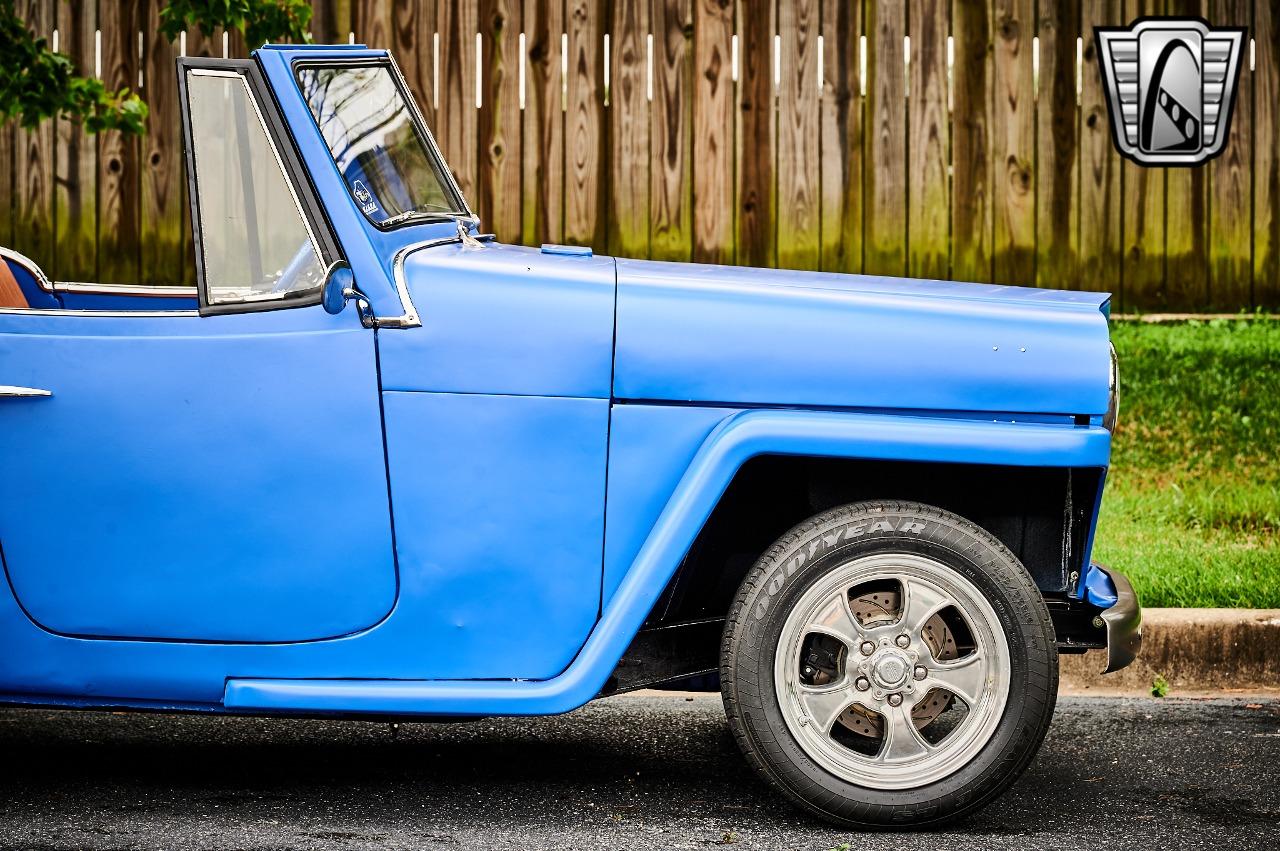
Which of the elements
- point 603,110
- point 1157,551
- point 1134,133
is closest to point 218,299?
point 1157,551

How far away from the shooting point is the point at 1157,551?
5.47 meters

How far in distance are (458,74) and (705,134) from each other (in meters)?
1.30

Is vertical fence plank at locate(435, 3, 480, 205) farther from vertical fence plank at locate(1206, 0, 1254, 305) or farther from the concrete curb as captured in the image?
the concrete curb

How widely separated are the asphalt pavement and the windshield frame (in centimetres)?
132

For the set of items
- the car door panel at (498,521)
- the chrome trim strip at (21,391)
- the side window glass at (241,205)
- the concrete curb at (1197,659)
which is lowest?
the concrete curb at (1197,659)

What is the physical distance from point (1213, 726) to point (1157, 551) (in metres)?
1.32

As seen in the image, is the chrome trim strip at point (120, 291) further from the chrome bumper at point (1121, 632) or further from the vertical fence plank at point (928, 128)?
the vertical fence plank at point (928, 128)

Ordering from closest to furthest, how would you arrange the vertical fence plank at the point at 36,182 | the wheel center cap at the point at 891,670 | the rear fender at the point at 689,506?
the rear fender at the point at 689,506 → the wheel center cap at the point at 891,670 → the vertical fence plank at the point at 36,182

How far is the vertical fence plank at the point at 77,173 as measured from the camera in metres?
7.95

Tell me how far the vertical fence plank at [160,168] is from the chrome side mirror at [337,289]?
201 inches

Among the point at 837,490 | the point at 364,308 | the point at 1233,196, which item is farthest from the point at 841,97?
the point at 364,308

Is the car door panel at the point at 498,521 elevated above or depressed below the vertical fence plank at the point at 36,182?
below

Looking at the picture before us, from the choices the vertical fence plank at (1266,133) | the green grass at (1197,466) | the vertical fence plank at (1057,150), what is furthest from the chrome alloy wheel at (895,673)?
the vertical fence plank at (1266,133)

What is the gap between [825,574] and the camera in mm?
3266
